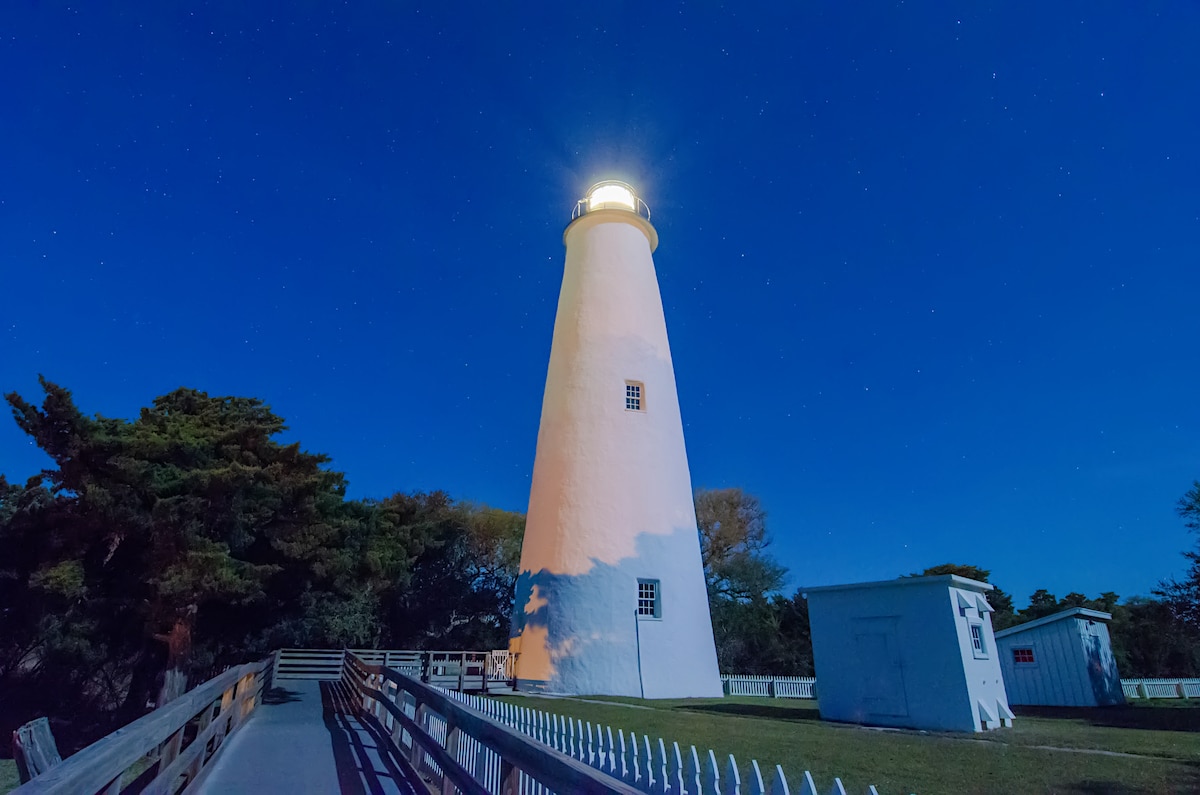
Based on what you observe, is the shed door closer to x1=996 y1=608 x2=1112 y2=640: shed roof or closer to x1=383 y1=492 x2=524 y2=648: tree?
x1=996 y1=608 x2=1112 y2=640: shed roof

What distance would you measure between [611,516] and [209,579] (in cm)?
964

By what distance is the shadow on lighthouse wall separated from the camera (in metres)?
15.5

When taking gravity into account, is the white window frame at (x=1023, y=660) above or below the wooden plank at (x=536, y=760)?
above

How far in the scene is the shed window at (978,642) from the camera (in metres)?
11.0

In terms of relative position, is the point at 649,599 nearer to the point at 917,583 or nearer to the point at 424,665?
the point at 424,665

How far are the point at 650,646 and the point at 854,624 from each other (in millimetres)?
5739

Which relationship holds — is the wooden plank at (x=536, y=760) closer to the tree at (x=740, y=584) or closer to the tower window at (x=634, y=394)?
the tower window at (x=634, y=394)

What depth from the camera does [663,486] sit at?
17.5m

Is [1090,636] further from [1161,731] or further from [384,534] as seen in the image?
[384,534]

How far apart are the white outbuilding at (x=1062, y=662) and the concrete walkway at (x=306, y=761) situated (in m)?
16.1

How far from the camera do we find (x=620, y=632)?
52.1 feet

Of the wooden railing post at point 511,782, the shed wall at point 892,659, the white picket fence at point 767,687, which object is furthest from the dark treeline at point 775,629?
the wooden railing post at point 511,782

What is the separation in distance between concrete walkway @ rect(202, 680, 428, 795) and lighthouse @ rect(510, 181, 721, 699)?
548 cm

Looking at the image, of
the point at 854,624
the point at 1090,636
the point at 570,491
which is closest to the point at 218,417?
the point at 570,491
